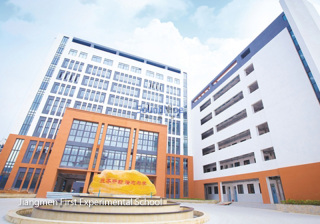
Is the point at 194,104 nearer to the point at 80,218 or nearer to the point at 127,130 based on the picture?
the point at 127,130

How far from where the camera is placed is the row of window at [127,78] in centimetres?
3550

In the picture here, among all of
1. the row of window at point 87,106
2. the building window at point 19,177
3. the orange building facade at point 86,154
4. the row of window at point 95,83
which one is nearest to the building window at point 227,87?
the orange building facade at point 86,154

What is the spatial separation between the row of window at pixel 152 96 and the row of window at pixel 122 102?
272cm

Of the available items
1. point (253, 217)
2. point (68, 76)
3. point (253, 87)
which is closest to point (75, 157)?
point (68, 76)

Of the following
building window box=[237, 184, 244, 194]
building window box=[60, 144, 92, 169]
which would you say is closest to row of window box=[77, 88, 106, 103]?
building window box=[60, 144, 92, 169]

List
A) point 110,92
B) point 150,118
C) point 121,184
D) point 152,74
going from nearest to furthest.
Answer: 1. point 121,184
2. point 110,92
3. point 150,118
4. point 152,74

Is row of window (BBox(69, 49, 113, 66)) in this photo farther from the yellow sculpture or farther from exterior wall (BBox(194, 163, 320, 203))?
exterior wall (BBox(194, 163, 320, 203))

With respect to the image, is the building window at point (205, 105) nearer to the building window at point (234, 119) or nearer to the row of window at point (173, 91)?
the building window at point (234, 119)

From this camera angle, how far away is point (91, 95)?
1252 inches

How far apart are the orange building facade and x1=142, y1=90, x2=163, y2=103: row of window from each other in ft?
30.0

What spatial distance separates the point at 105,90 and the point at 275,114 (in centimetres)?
2786

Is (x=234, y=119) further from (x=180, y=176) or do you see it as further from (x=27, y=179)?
(x=27, y=179)

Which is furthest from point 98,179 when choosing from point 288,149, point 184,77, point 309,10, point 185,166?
point 184,77

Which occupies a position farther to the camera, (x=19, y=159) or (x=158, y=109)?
(x=158, y=109)
